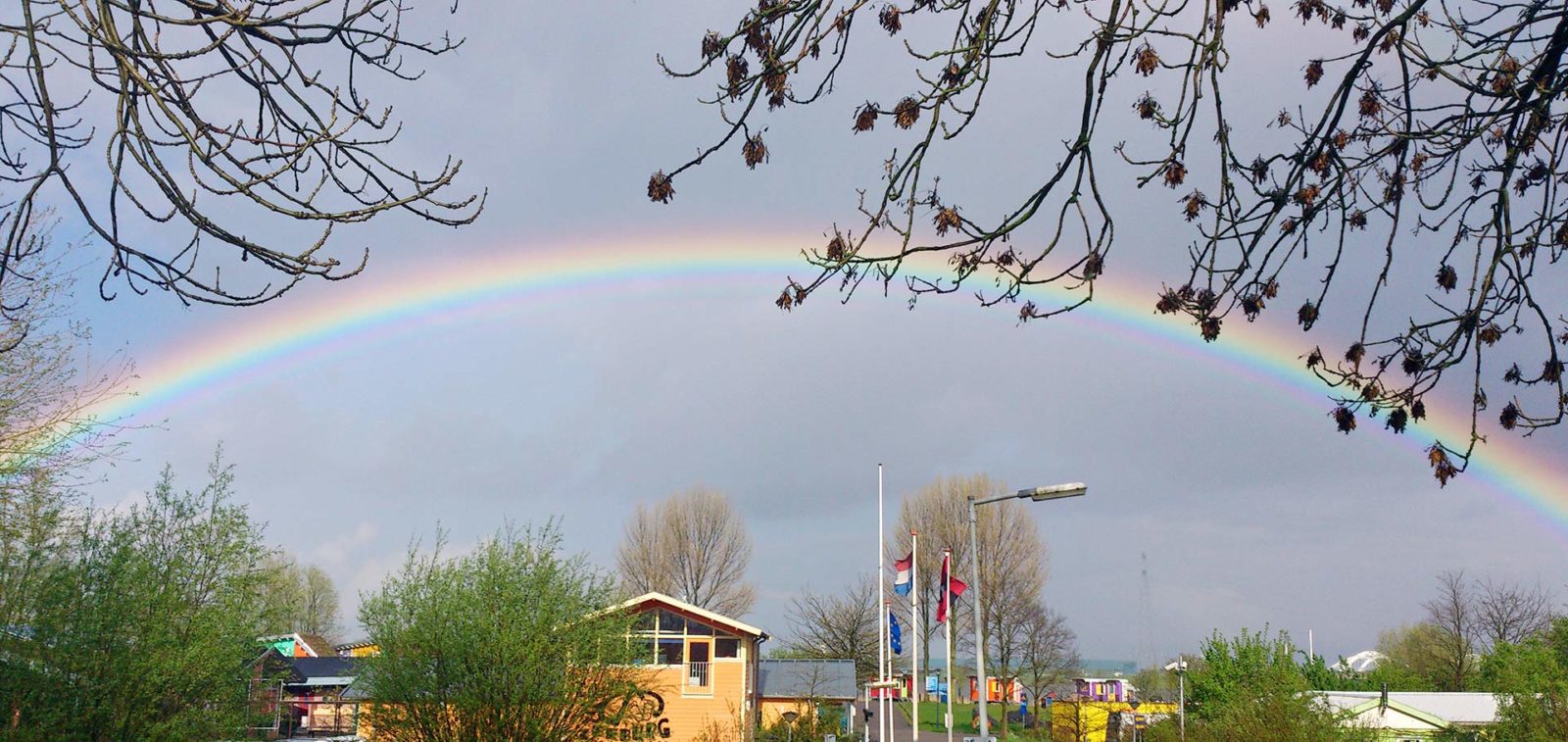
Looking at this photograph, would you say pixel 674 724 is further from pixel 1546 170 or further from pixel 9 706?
pixel 1546 170

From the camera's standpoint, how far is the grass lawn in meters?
58.7

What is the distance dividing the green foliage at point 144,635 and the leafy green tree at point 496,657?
2499 millimetres

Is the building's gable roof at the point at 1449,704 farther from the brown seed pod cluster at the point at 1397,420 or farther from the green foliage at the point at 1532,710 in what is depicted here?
the brown seed pod cluster at the point at 1397,420

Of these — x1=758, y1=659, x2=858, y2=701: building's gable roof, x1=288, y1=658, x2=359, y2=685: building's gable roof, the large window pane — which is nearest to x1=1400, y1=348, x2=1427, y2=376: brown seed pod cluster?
the large window pane

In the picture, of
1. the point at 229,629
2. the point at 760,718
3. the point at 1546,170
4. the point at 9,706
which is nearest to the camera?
the point at 1546,170

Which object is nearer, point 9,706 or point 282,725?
point 9,706

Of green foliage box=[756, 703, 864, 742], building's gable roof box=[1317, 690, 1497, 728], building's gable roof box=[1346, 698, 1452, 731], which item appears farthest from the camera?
building's gable roof box=[1317, 690, 1497, 728]

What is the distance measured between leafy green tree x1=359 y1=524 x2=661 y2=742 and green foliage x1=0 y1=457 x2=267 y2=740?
250 cm

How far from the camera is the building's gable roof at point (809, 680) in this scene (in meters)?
46.2

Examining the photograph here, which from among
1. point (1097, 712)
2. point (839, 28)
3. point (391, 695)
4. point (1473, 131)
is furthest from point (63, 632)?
point (1097, 712)

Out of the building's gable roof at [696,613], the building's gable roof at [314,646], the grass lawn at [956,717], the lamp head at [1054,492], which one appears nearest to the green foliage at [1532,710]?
the lamp head at [1054,492]

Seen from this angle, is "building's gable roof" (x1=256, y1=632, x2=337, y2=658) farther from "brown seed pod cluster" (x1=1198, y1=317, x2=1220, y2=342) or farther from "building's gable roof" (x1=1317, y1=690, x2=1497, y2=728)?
"brown seed pod cluster" (x1=1198, y1=317, x2=1220, y2=342)

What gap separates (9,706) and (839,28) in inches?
732

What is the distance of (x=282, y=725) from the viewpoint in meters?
46.9
